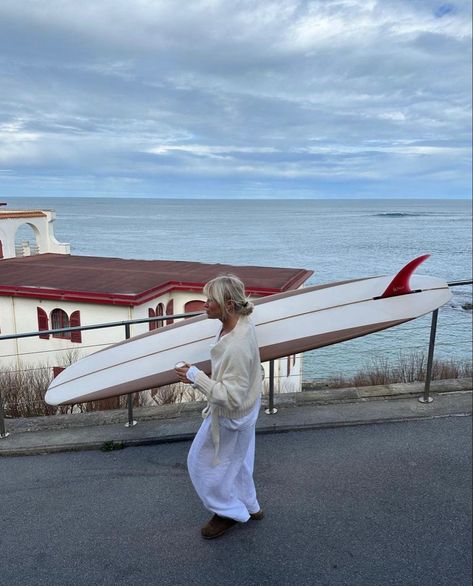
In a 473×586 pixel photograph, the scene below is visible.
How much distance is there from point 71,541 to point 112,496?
1.52ft

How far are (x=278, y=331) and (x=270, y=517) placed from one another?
119cm

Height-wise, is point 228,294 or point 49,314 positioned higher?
point 228,294

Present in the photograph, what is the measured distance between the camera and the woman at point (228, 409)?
252cm

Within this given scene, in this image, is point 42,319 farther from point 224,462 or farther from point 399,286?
point 224,462

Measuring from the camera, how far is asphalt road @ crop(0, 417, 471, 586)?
279 centimetres

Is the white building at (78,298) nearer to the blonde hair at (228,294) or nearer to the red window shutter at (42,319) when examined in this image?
the red window shutter at (42,319)

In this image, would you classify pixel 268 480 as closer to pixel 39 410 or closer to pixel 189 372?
pixel 189 372

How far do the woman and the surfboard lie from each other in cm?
58

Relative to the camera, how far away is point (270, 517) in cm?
322

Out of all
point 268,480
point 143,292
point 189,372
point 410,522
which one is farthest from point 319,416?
point 143,292

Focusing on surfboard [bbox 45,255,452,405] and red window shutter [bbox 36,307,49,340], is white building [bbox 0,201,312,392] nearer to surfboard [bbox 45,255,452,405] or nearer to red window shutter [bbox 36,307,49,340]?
red window shutter [bbox 36,307,49,340]

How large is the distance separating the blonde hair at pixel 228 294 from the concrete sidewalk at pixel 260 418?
6.66 feet

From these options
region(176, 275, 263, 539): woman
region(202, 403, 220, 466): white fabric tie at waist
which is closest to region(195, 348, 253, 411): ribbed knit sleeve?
region(176, 275, 263, 539): woman

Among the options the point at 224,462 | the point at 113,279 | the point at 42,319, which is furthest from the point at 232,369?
the point at 113,279
